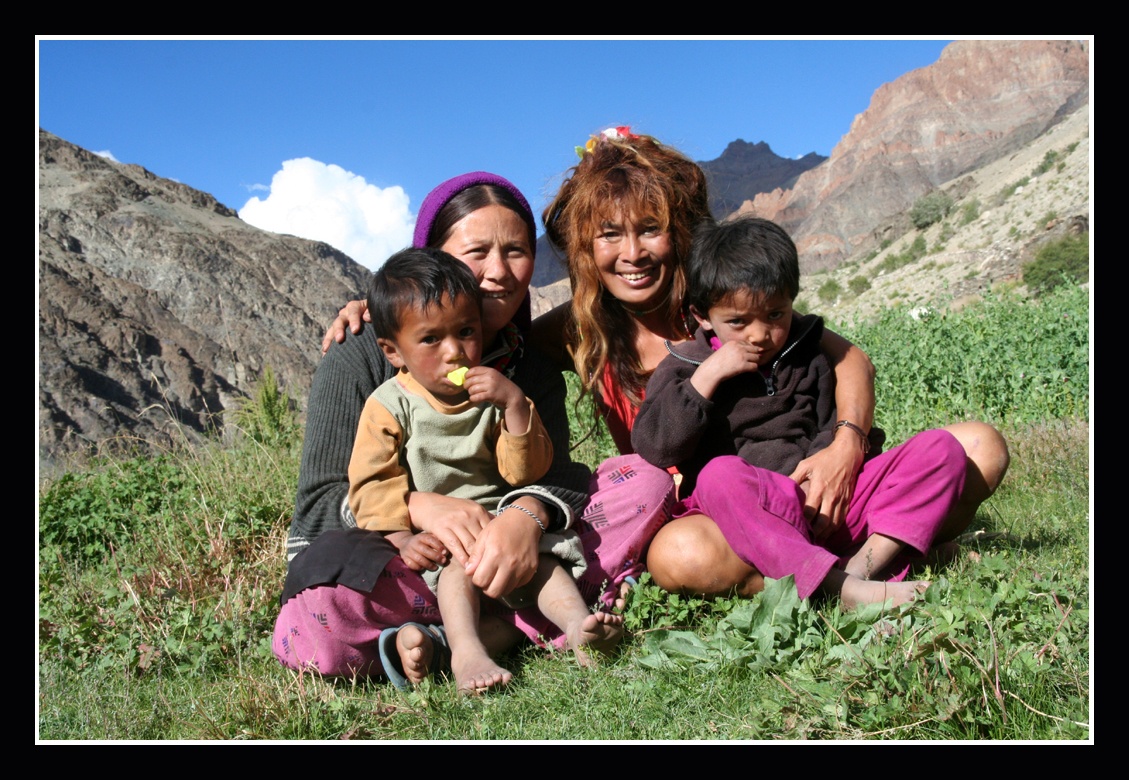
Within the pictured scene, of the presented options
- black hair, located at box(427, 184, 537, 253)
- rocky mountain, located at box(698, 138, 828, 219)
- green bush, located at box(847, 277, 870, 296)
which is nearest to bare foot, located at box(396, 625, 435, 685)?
black hair, located at box(427, 184, 537, 253)

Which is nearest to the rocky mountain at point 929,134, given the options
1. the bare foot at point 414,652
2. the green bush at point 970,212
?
the green bush at point 970,212

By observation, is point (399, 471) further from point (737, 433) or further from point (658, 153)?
point (658, 153)

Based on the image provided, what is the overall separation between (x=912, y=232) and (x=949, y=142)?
137 feet

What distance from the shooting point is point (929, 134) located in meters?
88.2

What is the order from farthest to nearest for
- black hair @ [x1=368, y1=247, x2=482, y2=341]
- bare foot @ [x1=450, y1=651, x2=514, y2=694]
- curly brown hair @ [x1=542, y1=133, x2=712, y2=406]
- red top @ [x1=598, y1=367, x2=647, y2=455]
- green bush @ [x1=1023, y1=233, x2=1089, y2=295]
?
green bush @ [x1=1023, y1=233, x2=1089, y2=295] < red top @ [x1=598, y1=367, x2=647, y2=455] < curly brown hair @ [x1=542, y1=133, x2=712, y2=406] < black hair @ [x1=368, y1=247, x2=482, y2=341] < bare foot @ [x1=450, y1=651, x2=514, y2=694]

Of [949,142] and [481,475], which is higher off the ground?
[949,142]

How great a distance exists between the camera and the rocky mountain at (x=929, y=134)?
7750 cm

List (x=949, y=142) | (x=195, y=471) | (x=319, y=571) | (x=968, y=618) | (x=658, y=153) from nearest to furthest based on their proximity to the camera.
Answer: (x=968, y=618) < (x=319, y=571) < (x=658, y=153) < (x=195, y=471) < (x=949, y=142)

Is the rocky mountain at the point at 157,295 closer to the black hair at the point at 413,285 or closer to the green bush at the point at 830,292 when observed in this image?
the black hair at the point at 413,285

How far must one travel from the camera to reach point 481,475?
8.46 feet

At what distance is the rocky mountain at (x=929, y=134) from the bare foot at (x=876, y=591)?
255 feet

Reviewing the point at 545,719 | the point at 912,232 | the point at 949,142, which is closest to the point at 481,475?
the point at 545,719

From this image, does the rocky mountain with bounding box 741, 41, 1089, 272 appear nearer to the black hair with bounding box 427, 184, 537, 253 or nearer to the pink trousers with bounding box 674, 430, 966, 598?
the black hair with bounding box 427, 184, 537, 253

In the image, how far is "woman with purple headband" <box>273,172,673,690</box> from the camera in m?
2.27
